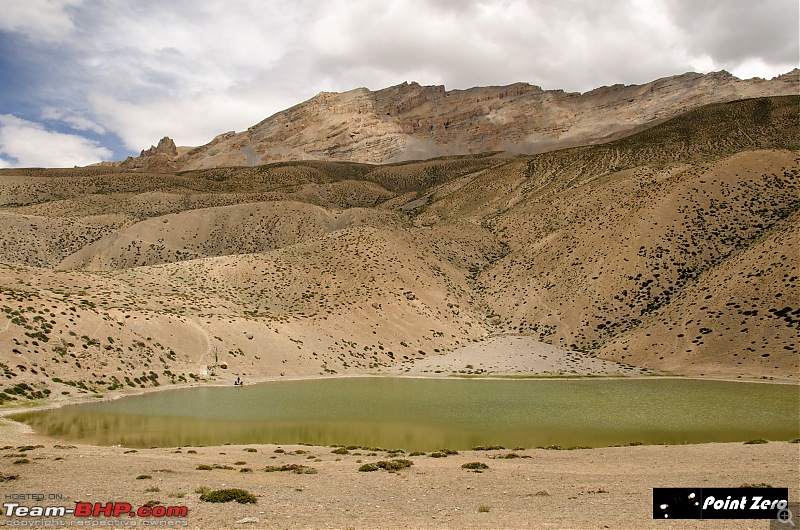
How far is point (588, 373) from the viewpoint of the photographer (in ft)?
187

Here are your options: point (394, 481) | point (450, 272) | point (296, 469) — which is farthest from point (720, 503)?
point (450, 272)

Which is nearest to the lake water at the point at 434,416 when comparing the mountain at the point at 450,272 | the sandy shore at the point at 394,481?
the sandy shore at the point at 394,481

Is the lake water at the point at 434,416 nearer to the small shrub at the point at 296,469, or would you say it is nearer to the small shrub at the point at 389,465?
the small shrub at the point at 389,465

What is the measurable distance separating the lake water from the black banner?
11.0 m

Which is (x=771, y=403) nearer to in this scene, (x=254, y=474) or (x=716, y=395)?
(x=716, y=395)

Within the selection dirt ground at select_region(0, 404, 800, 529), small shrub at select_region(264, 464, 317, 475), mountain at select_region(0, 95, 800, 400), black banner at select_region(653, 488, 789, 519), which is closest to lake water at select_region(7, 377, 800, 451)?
dirt ground at select_region(0, 404, 800, 529)

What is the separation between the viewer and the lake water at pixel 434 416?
2698 cm

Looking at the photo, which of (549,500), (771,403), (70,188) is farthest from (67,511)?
(70,188)

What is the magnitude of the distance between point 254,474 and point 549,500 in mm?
8918

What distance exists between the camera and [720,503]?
13.9 meters

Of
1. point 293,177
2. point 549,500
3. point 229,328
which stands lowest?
point 549,500

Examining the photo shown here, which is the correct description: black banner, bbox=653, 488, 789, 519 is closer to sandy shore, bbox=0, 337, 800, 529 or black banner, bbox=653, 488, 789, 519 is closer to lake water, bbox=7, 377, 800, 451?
sandy shore, bbox=0, 337, 800, 529

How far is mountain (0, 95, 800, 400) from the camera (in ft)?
167

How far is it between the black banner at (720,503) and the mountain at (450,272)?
37.5m
